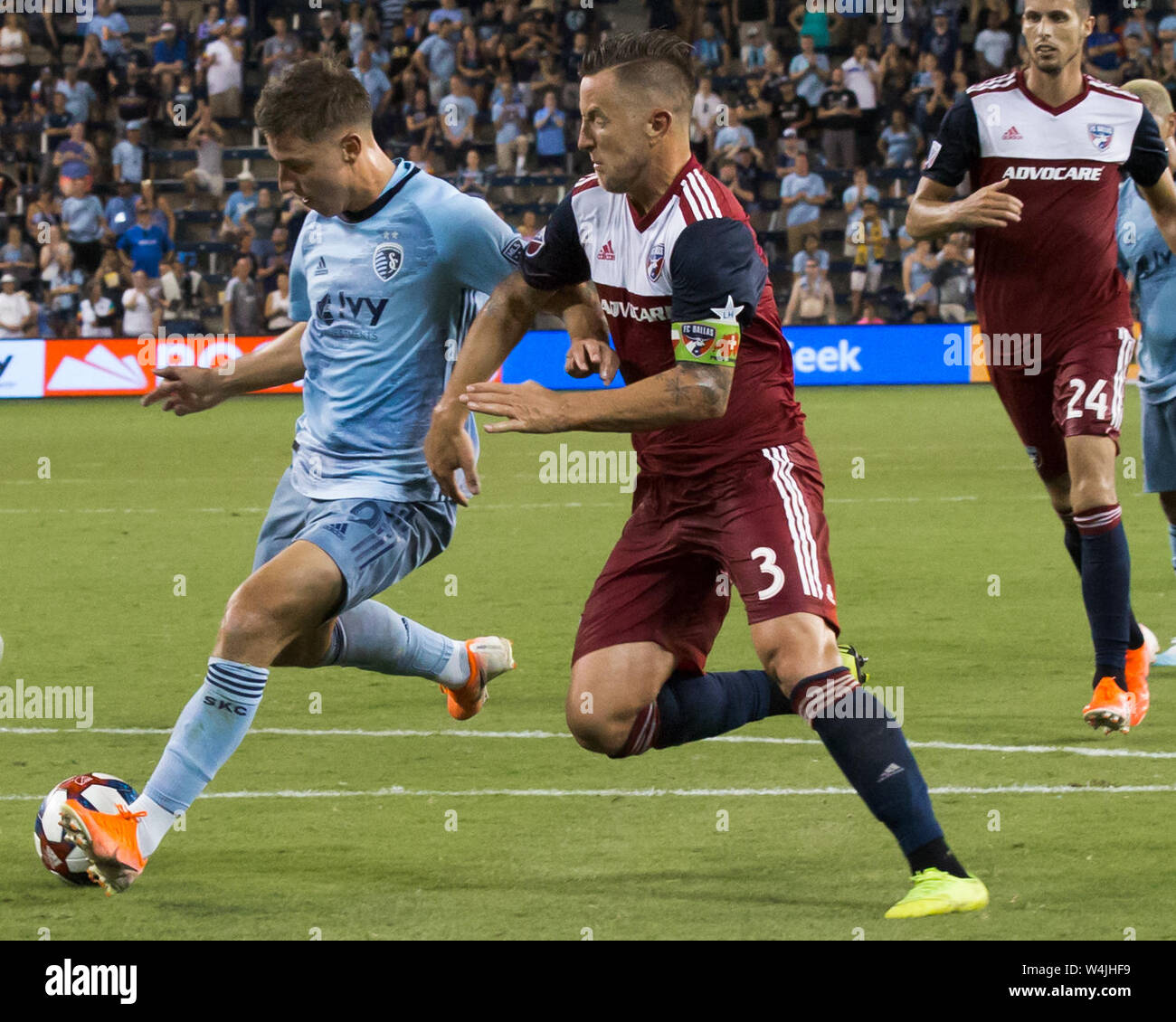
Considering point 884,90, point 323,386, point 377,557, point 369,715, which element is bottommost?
point 369,715

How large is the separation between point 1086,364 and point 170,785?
3.38m

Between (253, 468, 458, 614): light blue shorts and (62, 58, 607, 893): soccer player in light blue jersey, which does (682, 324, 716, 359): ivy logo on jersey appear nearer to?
(62, 58, 607, 893): soccer player in light blue jersey

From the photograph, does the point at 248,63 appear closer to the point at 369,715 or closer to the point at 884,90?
the point at 884,90

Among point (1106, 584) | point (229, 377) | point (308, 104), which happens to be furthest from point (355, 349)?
point (1106, 584)

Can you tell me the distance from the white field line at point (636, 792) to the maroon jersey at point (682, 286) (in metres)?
1.14

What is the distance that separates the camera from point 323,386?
5340 millimetres

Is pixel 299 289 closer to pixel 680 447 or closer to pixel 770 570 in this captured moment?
pixel 680 447

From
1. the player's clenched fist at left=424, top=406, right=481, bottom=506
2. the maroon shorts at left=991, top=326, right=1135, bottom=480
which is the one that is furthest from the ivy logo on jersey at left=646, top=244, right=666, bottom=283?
the maroon shorts at left=991, top=326, right=1135, bottom=480

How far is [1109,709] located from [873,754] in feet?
6.93

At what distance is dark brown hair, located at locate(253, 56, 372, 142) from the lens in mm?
5066

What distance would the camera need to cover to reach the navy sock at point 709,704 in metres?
4.97
